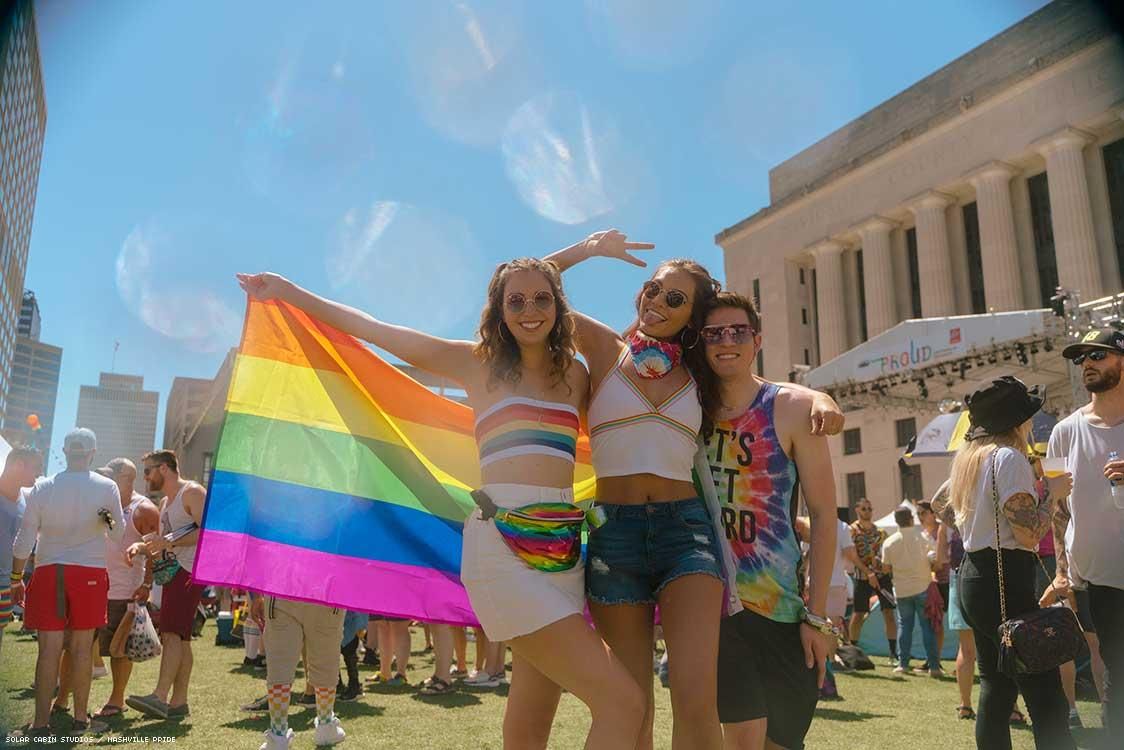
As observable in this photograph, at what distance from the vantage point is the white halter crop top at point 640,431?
2875 millimetres

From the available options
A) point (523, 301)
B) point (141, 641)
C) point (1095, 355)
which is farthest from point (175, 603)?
point (1095, 355)

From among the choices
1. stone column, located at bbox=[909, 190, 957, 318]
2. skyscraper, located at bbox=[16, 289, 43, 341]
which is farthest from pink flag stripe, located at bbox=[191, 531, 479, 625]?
skyscraper, located at bbox=[16, 289, 43, 341]

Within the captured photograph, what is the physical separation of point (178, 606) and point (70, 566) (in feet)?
2.92

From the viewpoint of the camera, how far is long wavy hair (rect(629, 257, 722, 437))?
3205 millimetres

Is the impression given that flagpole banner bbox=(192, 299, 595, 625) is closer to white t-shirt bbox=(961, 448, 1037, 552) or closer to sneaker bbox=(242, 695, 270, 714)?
white t-shirt bbox=(961, 448, 1037, 552)

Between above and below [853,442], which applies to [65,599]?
below

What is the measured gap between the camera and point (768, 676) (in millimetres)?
Result: 2963

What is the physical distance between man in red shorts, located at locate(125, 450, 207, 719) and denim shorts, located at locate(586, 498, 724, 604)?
468 centimetres

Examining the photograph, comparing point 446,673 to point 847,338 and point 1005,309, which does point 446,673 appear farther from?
point 847,338

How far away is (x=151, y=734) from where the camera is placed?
229 inches

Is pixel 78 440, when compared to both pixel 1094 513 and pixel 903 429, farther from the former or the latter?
→ pixel 903 429

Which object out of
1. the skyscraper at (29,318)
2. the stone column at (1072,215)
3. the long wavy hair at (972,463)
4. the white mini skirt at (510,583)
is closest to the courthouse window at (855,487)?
the stone column at (1072,215)

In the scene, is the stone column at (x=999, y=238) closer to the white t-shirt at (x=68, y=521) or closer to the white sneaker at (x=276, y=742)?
the white sneaker at (x=276, y=742)

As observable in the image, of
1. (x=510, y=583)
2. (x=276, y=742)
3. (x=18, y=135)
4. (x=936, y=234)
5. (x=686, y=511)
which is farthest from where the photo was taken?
(x=936, y=234)
